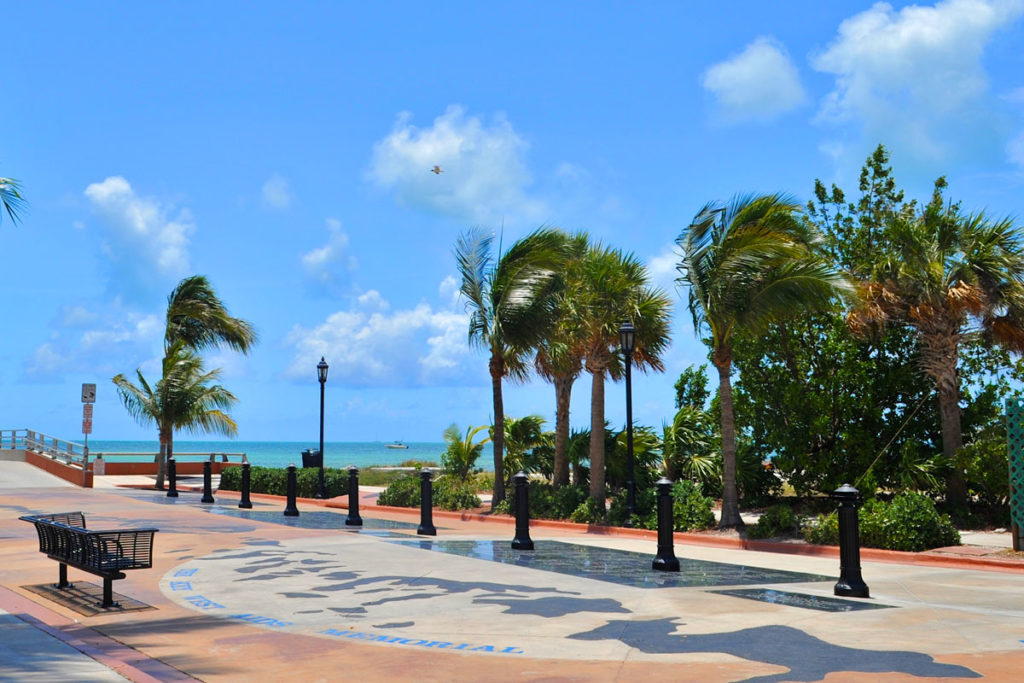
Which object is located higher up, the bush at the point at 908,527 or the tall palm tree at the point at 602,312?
the tall palm tree at the point at 602,312

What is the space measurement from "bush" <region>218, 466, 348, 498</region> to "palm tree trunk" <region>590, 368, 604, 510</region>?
35.5 feet

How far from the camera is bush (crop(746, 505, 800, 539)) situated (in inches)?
640

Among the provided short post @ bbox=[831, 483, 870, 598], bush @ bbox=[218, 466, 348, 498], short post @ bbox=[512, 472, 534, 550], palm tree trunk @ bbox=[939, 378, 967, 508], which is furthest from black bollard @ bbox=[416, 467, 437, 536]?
bush @ bbox=[218, 466, 348, 498]

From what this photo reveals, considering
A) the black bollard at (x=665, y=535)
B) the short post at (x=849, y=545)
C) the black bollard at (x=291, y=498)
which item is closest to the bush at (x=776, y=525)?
the black bollard at (x=665, y=535)

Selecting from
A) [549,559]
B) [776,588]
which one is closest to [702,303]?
[549,559]

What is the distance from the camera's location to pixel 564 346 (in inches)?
853

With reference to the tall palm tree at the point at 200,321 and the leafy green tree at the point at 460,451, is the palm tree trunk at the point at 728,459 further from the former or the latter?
the tall palm tree at the point at 200,321

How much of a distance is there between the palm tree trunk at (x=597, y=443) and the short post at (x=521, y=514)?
18.1 feet

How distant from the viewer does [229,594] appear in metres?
10.4

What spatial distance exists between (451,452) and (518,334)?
23.8 ft

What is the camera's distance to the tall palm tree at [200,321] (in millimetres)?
36906

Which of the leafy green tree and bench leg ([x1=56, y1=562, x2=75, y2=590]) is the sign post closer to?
the leafy green tree

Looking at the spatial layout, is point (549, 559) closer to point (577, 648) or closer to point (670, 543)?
point (670, 543)

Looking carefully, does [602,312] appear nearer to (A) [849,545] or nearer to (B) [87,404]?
(A) [849,545]
